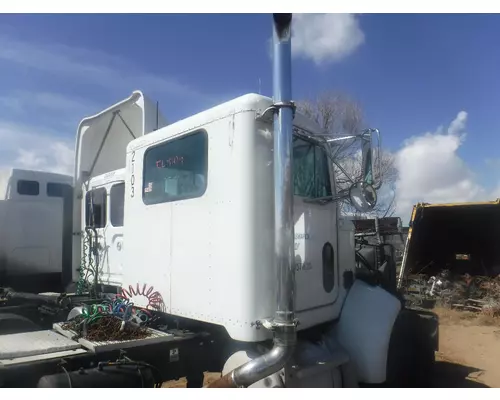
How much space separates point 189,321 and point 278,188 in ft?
4.99

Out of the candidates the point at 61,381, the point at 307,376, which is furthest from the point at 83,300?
the point at 307,376

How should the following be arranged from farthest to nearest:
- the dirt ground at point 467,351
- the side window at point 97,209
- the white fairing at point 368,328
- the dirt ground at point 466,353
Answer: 1. the dirt ground at point 467,351
2. the dirt ground at point 466,353
3. the side window at point 97,209
4. the white fairing at point 368,328

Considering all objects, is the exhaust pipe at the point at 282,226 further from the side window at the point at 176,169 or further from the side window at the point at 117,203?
the side window at the point at 117,203

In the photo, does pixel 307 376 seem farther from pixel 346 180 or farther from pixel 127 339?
pixel 346 180

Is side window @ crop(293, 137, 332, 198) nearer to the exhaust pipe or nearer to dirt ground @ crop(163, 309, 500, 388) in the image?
the exhaust pipe

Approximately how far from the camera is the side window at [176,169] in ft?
11.2

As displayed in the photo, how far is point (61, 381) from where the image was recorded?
→ 270 centimetres

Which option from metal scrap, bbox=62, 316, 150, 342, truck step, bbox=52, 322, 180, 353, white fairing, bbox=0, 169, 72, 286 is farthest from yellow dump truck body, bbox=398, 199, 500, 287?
metal scrap, bbox=62, 316, 150, 342

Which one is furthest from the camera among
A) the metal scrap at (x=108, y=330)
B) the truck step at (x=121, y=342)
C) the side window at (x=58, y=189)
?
the side window at (x=58, y=189)

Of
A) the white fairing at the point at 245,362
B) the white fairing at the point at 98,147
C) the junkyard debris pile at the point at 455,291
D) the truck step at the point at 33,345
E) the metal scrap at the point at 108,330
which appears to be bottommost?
the junkyard debris pile at the point at 455,291

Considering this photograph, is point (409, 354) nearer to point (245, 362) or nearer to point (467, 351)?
point (245, 362)

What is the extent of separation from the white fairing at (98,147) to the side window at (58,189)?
0.75 m

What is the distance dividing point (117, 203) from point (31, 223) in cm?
191

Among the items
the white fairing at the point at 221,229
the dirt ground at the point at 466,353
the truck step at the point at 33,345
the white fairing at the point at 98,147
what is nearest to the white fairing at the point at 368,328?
the white fairing at the point at 221,229
